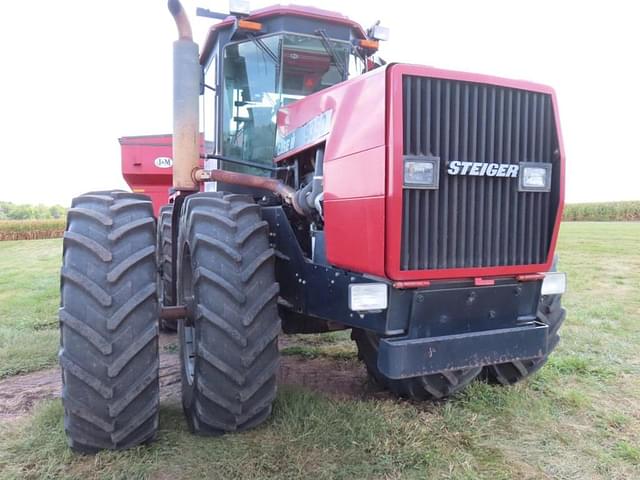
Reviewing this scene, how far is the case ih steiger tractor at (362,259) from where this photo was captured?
2447 millimetres

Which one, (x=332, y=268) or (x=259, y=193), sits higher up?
(x=259, y=193)

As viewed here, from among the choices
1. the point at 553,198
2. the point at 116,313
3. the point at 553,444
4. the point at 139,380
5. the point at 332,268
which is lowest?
the point at 553,444

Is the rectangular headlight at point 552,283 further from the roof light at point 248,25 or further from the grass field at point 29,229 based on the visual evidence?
the grass field at point 29,229

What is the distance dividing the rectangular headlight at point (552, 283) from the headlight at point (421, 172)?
36.6 inches

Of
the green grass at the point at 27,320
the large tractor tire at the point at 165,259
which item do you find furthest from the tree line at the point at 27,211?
the large tractor tire at the point at 165,259

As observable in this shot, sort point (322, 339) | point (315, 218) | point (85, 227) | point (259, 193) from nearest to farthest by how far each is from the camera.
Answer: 1. point (85, 227)
2. point (315, 218)
3. point (259, 193)
4. point (322, 339)

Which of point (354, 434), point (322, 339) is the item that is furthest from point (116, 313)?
point (322, 339)

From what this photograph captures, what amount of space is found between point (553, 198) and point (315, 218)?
1316 mm

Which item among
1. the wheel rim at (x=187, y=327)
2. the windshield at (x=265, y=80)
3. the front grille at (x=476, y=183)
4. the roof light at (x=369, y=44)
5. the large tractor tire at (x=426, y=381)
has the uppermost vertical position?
the roof light at (x=369, y=44)

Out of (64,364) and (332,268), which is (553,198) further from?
(64,364)

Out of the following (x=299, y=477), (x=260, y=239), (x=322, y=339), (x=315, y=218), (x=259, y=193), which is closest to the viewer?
(x=299, y=477)

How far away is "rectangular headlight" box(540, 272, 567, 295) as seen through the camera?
9.35 ft

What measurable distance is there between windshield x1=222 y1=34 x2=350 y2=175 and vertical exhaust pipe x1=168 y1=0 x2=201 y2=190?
451 millimetres

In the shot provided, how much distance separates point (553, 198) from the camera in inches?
109
